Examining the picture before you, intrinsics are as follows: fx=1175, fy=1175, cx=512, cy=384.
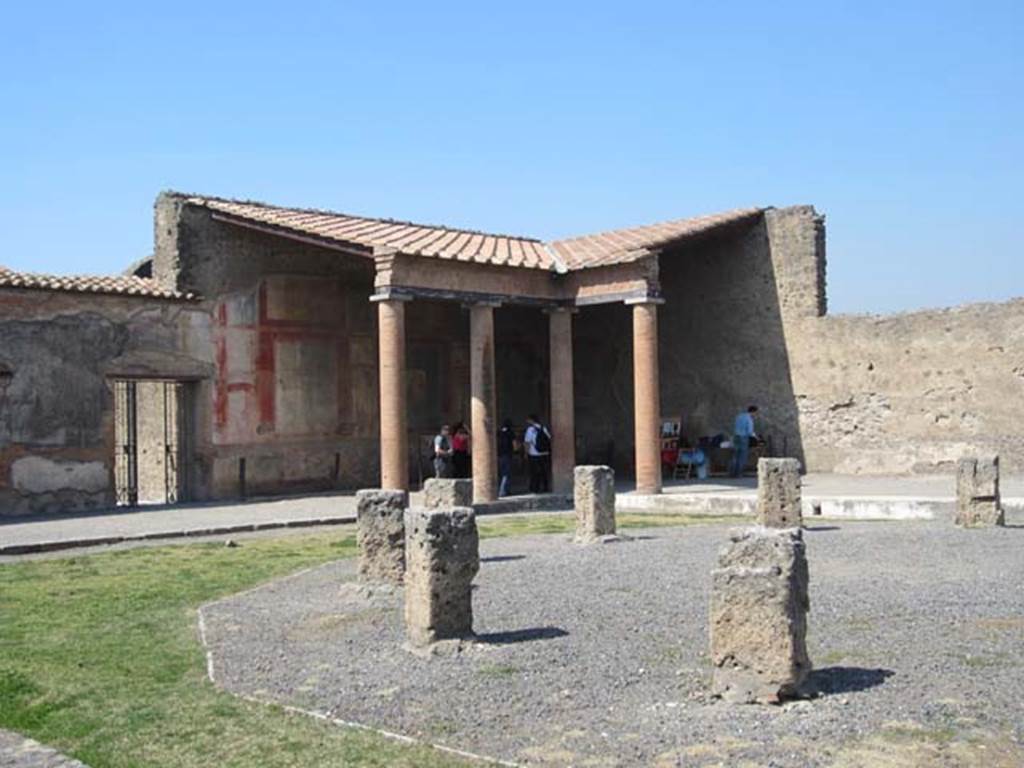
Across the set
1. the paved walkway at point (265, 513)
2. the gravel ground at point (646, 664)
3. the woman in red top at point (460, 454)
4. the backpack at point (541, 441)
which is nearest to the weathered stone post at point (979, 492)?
the paved walkway at point (265, 513)

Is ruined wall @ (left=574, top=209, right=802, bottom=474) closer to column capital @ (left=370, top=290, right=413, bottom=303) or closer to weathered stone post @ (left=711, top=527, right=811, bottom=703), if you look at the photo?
column capital @ (left=370, top=290, right=413, bottom=303)

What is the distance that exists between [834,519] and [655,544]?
303 cm

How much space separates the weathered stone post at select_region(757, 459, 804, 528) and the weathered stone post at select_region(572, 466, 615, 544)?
1.36 m

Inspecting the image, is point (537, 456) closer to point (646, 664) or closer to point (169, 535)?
point (169, 535)

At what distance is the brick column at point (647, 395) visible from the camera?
15.2 m

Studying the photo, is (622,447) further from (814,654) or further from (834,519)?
(814,654)

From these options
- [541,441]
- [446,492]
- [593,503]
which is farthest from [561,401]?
[446,492]

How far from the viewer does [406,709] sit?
5039mm

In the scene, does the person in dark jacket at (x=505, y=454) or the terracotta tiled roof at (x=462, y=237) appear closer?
the terracotta tiled roof at (x=462, y=237)

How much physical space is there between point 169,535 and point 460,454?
6.02m

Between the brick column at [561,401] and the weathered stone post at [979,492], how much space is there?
6.34 m

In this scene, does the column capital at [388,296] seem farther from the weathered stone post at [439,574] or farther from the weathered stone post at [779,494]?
the weathered stone post at [439,574]

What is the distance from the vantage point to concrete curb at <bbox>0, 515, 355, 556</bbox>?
36.0 ft

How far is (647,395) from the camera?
1530cm
